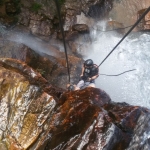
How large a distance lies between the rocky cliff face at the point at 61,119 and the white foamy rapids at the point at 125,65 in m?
6.36

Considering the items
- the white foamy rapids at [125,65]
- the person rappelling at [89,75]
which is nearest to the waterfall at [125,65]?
the white foamy rapids at [125,65]

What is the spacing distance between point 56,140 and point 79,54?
8277 mm

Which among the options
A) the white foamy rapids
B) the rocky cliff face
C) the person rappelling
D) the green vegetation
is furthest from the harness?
the green vegetation

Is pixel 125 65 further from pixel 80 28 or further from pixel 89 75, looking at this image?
pixel 89 75

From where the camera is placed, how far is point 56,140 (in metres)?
4.54

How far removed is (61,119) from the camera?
491cm

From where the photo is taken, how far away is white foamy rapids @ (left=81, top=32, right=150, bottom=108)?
38.6 ft

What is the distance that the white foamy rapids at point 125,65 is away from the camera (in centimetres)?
1177

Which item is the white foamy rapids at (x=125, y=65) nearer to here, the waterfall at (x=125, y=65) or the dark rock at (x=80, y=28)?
the waterfall at (x=125, y=65)

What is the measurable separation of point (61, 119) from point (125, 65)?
8919 mm

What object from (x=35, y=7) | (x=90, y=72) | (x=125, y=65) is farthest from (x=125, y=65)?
(x=35, y=7)

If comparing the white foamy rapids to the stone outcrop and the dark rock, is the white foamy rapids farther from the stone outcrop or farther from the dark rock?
the stone outcrop

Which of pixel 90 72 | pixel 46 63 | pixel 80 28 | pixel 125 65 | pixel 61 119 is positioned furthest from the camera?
pixel 125 65

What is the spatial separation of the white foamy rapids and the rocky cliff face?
636 centimetres
